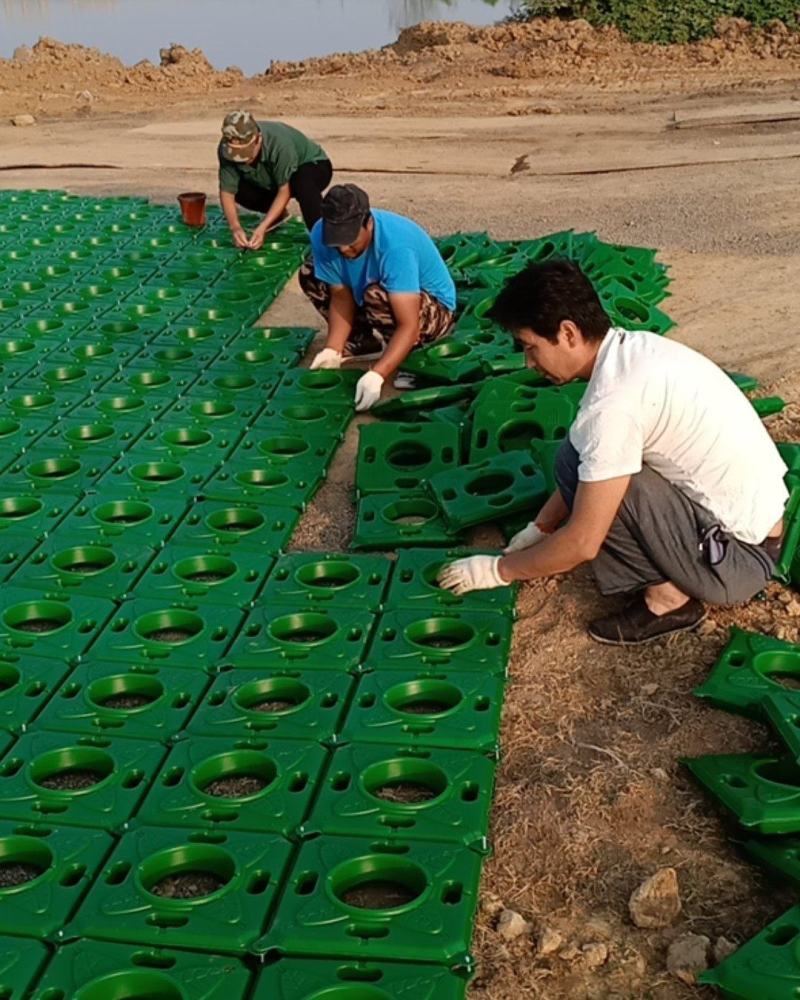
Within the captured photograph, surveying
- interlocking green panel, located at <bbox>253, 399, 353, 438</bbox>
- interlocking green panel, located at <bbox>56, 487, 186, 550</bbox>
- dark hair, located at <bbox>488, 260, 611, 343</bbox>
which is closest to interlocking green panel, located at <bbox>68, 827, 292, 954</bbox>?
dark hair, located at <bbox>488, 260, 611, 343</bbox>

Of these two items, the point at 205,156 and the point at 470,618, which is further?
the point at 205,156

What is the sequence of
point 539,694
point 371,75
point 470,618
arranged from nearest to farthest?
point 539,694 < point 470,618 < point 371,75

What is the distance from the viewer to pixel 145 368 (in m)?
6.51

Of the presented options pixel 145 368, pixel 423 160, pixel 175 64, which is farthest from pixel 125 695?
pixel 175 64

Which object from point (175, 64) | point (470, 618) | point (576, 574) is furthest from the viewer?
point (175, 64)

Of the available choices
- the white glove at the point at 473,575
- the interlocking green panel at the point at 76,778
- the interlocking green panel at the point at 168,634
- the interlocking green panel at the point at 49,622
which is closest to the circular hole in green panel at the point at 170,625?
the interlocking green panel at the point at 168,634

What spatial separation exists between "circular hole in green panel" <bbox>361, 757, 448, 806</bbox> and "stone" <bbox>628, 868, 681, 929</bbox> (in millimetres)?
684

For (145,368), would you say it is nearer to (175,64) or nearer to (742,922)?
(742,922)

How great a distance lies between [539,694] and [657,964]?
3.73ft

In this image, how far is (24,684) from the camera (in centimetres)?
387

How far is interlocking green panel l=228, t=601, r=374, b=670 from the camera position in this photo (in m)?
3.95

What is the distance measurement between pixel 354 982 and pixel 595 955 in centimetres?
58

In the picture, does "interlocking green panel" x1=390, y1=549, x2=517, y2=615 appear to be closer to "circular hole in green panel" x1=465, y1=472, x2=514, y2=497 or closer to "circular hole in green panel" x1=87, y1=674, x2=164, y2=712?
"circular hole in green panel" x1=465, y1=472, x2=514, y2=497

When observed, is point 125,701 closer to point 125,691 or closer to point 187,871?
point 125,691
